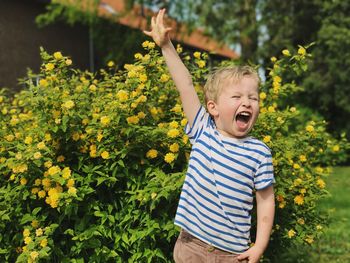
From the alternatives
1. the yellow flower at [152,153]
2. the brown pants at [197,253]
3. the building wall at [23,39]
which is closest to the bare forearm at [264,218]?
the brown pants at [197,253]

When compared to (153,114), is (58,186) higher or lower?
lower

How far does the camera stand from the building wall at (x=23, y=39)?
12.5 meters

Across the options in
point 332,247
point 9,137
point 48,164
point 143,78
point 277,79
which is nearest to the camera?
point 48,164

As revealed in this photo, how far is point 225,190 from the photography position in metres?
2.04

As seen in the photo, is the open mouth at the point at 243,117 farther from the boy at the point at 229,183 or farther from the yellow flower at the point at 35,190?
the yellow flower at the point at 35,190

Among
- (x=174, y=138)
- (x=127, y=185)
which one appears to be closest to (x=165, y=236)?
(x=127, y=185)

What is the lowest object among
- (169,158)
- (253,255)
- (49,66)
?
(253,255)

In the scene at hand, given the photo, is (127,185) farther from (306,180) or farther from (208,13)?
(208,13)

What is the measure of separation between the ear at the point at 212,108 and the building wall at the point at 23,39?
10704 millimetres

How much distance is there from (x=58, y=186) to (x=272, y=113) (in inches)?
59.3

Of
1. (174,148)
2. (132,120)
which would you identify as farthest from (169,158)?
(132,120)

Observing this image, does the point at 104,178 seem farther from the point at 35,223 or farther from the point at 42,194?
the point at 35,223

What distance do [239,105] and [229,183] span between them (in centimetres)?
30

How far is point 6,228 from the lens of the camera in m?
3.21
